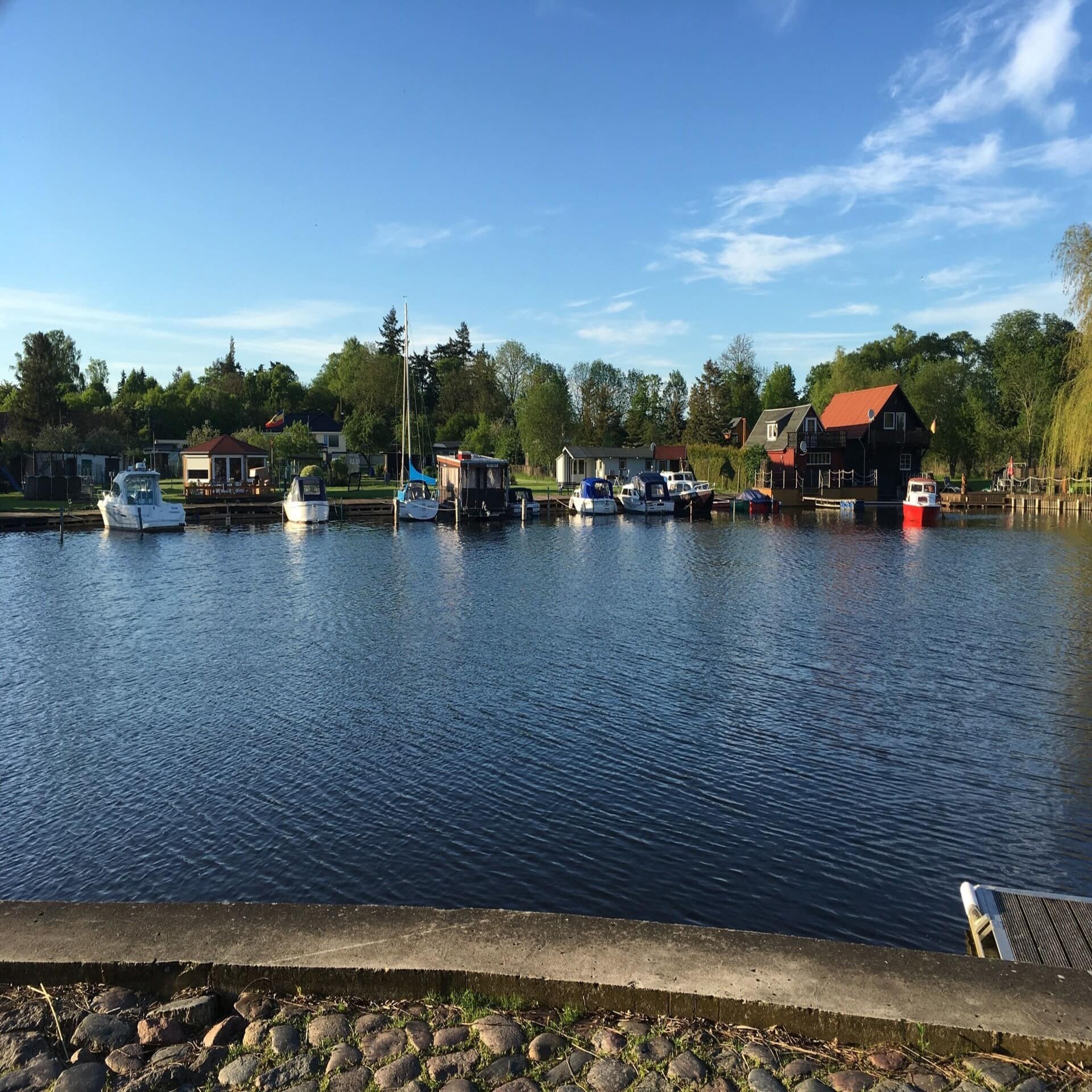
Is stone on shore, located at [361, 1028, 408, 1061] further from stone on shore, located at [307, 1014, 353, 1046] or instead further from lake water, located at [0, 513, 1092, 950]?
lake water, located at [0, 513, 1092, 950]

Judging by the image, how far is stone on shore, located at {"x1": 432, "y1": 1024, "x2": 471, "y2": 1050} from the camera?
508 cm

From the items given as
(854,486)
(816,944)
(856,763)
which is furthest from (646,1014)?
(854,486)

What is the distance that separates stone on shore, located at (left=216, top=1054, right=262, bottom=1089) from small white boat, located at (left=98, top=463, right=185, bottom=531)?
52689mm

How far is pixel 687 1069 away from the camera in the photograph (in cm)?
491

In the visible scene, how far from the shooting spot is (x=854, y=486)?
87125mm

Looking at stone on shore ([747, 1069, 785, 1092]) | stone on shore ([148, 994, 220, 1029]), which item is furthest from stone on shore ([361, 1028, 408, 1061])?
stone on shore ([747, 1069, 785, 1092])

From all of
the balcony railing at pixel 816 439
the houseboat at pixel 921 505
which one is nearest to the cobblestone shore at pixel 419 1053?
the houseboat at pixel 921 505

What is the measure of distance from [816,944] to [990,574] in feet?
108

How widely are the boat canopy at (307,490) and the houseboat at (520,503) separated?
13.1m

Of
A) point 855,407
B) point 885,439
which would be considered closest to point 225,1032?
point 885,439

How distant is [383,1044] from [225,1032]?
951mm

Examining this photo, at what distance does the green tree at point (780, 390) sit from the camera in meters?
122

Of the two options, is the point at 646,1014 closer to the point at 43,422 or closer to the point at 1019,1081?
the point at 1019,1081

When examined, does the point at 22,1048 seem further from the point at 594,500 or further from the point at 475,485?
the point at 594,500
